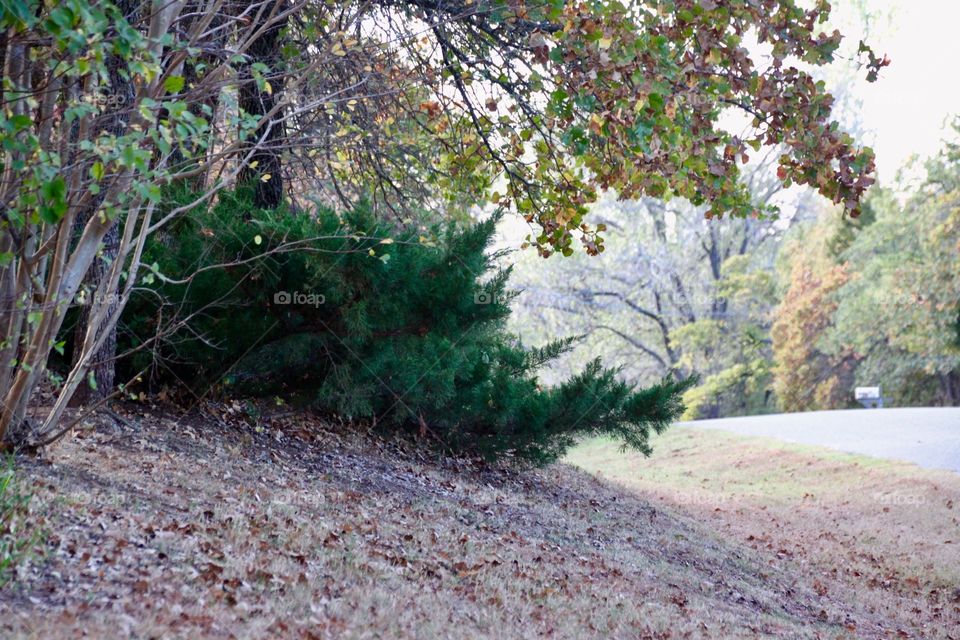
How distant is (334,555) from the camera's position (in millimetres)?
5621

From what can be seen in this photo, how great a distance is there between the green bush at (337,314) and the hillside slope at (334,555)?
1.84 feet

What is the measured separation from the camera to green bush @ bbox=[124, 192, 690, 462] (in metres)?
8.41

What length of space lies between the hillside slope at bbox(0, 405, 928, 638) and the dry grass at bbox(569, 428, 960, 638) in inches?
26.7

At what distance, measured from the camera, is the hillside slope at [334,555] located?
4.36 meters

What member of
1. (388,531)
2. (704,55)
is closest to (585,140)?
(704,55)

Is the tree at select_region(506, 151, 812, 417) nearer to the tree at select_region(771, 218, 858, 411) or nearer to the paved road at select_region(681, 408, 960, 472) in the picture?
the tree at select_region(771, 218, 858, 411)

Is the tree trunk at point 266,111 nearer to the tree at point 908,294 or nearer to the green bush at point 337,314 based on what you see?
the green bush at point 337,314

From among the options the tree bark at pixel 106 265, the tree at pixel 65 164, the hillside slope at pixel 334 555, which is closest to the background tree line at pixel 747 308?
the hillside slope at pixel 334 555

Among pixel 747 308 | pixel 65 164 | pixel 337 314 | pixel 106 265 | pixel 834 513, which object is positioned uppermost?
pixel 747 308

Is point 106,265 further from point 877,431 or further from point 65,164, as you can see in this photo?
point 877,431

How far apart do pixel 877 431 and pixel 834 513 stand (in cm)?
720

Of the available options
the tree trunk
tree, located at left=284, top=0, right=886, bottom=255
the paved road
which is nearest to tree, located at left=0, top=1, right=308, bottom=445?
tree, located at left=284, top=0, right=886, bottom=255

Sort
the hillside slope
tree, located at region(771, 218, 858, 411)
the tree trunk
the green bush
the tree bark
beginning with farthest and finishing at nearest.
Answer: tree, located at region(771, 218, 858, 411) < the tree trunk < the green bush < the tree bark < the hillside slope

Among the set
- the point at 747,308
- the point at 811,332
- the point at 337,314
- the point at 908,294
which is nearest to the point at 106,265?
the point at 337,314
